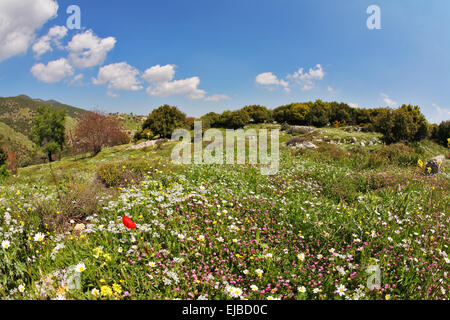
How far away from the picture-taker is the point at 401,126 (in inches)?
793

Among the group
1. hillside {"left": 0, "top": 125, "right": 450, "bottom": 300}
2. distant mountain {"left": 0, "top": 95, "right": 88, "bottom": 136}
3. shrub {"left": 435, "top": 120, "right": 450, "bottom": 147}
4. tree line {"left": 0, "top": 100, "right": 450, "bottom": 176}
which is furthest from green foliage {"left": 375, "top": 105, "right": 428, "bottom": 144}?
distant mountain {"left": 0, "top": 95, "right": 88, "bottom": 136}

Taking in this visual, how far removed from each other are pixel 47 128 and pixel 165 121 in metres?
24.7

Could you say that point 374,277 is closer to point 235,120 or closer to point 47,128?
point 235,120

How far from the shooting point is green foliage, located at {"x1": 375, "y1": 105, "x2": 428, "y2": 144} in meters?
20.1

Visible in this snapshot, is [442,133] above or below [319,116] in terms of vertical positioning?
below

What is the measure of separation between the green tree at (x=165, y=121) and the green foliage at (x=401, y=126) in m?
28.6

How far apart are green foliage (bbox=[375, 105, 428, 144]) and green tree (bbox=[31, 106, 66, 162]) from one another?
164 ft

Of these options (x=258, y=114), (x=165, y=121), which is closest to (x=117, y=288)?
(x=165, y=121)

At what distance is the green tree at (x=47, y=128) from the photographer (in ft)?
145

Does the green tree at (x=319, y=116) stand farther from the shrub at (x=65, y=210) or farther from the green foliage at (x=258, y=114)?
the shrub at (x=65, y=210)

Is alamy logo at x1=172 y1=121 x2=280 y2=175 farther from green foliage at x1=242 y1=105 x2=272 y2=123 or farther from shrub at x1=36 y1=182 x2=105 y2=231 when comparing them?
green foliage at x1=242 y1=105 x2=272 y2=123
